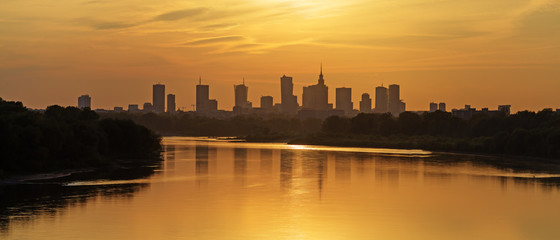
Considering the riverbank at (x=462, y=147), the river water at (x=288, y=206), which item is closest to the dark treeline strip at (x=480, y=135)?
the riverbank at (x=462, y=147)

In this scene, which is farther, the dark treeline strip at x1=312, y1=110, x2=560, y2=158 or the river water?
the dark treeline strip at x1=312, y1=110, x2=560, y2=158

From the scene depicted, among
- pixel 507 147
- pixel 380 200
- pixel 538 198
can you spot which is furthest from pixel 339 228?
pixel 507 147

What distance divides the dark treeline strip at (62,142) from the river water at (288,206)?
567 centimetres

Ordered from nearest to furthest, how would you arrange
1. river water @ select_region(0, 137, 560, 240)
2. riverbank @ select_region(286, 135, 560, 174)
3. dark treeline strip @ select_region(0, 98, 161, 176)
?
river water @ select_region(0, 137, 560, 240)
dark treeline strip @ select_region(0, 98, 161, 176)
riverbank @ select_region(286, 135, 560, 174)

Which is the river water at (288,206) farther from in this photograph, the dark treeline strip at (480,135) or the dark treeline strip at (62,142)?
the dark treeline strip at (480,135)

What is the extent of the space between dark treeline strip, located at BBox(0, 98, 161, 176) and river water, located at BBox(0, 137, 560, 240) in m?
5.67

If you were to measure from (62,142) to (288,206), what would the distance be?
35.0 m

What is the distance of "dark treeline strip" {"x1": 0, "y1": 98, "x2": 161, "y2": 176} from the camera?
74125mm

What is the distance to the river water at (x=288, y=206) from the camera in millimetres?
47719

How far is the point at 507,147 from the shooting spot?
135750mm

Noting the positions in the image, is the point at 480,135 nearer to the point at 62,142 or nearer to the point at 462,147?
the point at 462,147

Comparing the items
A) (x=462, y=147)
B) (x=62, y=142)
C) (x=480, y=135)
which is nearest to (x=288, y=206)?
(x=62, y=142)

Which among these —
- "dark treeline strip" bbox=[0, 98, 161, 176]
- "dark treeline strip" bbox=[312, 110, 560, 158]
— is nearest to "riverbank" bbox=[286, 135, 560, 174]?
"dark treeline strip" bbox=[312, 110, 560, 158]

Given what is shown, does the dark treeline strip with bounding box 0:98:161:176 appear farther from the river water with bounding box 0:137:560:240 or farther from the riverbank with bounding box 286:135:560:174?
the riverbank with bounding box 286:135:560:174
